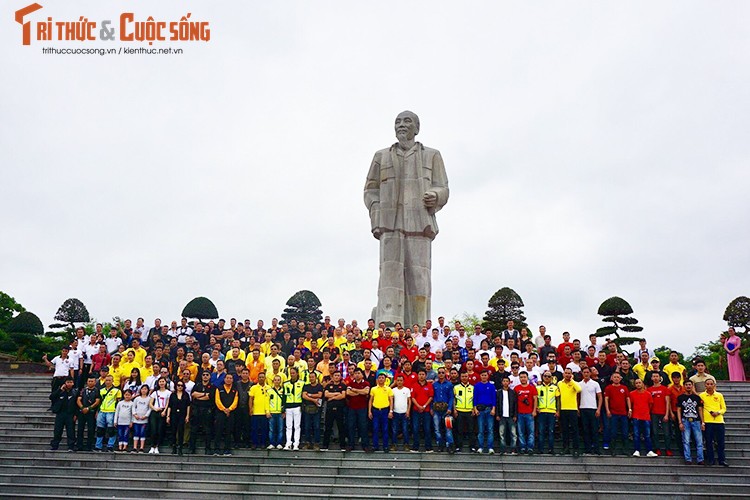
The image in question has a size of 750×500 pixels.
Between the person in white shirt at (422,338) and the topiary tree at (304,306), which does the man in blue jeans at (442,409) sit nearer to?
the person in white shirt at (422,338)

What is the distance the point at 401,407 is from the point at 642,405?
180 inches

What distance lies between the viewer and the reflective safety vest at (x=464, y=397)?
13.3m

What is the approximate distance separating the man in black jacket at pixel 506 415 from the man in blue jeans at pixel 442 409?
0.94 metres

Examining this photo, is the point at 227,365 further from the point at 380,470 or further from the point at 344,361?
the point at 380,470

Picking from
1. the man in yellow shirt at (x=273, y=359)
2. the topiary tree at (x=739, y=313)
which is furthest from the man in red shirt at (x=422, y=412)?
the topiary tree at (x=739, y=313)

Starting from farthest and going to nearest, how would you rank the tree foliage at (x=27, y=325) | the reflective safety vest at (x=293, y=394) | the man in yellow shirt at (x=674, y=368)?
the tree foliage at (x=27, y=325) → the man in yellow shirt at (x=674, y=368) → the reflective safety vest at (x=293, y=394)

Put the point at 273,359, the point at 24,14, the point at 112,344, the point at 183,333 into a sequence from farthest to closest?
1. the point at 24,14
2. the point at 183,333
3. the point at 112,344
4. the point at 273,359

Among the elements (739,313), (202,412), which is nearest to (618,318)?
(739,313)

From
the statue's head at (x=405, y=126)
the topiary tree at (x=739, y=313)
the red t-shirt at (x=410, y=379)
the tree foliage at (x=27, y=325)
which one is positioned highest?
the statue's head at (x=405, y=126)

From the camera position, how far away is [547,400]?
43.2 feet

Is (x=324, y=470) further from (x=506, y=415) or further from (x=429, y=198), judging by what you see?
(x=429, y=198)

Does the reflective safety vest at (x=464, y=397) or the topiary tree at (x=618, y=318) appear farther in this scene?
the topiary tree at (x=618, y=318)

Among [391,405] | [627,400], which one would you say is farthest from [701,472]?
[391,405]

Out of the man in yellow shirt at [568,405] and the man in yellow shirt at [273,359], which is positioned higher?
the man in yellow shirt at [273,359]
